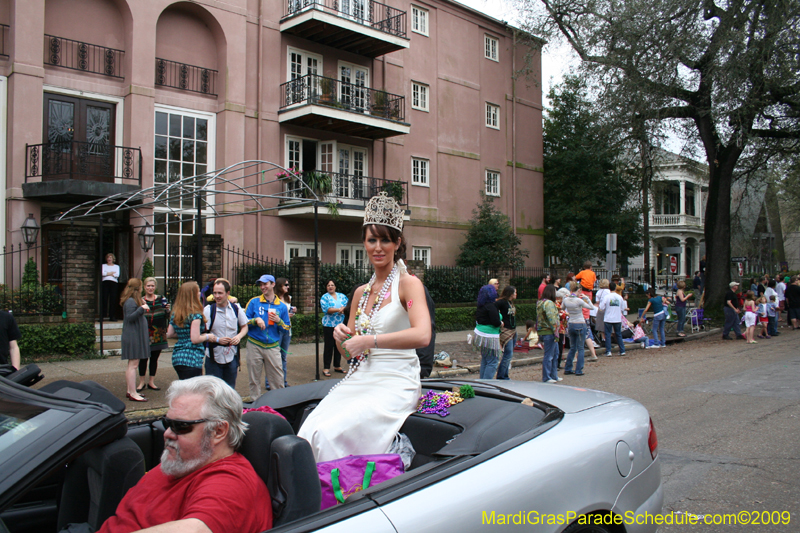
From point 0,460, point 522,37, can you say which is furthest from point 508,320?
point 522,37

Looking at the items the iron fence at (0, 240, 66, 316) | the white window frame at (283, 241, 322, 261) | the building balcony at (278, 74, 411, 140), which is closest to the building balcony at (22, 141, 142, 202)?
the iron fence at (0, 240, 66, 316)

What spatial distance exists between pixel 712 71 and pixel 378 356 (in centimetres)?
1848

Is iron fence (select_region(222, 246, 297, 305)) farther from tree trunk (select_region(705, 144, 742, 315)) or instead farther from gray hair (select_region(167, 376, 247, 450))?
tree trunk (select_region(705, 144, 742, 315))

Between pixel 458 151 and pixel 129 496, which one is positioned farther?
pixel 458 151

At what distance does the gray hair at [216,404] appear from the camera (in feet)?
7.76

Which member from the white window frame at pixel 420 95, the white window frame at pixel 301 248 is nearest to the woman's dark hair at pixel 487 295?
the white window frame at pixel 301 248

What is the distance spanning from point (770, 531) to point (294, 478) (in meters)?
3.73

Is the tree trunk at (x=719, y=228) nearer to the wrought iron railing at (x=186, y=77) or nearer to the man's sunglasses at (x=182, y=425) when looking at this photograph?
the wrought iron railing at (x=186, y=77)

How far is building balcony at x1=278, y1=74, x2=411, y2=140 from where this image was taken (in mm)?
19250

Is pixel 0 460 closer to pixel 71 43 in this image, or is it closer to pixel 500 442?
pixel 500 442

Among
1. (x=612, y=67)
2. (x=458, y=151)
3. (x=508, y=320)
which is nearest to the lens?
(x=508, y=320)

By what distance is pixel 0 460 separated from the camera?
2.04 metres

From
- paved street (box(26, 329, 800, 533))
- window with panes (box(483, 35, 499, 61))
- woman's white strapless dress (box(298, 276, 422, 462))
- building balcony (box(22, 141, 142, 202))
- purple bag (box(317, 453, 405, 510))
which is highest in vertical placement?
window with panes (box(483, 35, 499, 61))

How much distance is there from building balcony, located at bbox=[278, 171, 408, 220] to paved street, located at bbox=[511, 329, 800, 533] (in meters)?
9.53
